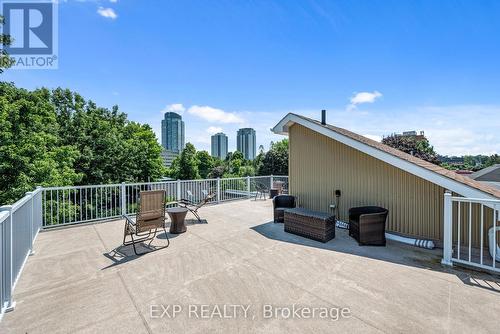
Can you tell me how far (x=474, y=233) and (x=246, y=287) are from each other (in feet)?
14.8

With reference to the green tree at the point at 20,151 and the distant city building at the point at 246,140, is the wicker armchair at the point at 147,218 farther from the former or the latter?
the distant city building at the point at 246,140

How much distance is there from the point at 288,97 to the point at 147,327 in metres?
11.8

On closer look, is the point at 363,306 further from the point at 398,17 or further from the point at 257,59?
the point at 257,59

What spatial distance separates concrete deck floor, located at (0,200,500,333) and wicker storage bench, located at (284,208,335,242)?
0.22 m

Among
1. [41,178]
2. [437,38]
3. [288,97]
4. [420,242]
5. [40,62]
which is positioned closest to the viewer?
[420,242]

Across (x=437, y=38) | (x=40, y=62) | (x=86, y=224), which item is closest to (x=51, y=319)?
(x=86, y=224)

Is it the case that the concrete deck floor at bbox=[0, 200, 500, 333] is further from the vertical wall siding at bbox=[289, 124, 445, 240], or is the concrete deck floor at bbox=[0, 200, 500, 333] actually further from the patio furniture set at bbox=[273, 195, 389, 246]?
the vertical wall siding at bbox=[289, 124, 445, 240]

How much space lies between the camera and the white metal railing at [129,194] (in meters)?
6.14

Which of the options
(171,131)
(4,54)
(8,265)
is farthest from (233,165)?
(171,131)

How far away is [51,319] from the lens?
2.26 meters

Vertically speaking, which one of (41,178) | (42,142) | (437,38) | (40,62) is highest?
(437,38)

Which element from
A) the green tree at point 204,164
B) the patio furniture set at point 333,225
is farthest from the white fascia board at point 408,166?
the green tree at point 204,164

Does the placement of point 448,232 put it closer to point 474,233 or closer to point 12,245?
point 474,233

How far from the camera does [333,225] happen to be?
4844mm
